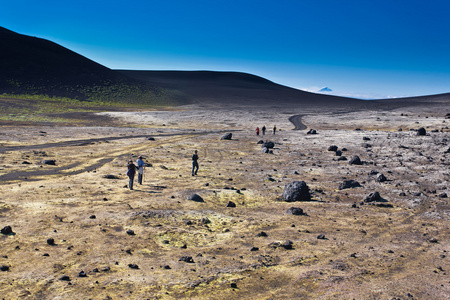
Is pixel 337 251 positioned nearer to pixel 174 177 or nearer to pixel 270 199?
pixel 270 199

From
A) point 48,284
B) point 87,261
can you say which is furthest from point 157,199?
point 48,284

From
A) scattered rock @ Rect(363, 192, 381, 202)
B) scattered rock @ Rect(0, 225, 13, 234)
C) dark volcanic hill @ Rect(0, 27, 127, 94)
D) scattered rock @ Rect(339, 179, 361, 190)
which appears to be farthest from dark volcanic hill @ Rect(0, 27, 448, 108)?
scattered rock @ Rect(363, 192, 381, 202)

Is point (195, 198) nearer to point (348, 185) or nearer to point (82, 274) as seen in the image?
point (82, 274)

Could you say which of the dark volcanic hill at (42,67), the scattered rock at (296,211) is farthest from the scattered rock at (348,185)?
the dark volcanic hill at (42,67)

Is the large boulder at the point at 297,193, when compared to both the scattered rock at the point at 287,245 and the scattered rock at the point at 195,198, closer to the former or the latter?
the scattered rock at the point at 195,198

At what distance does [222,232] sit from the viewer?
14523 millimetres

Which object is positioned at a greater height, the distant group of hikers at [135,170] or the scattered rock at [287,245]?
the distant group of hikers at [135,170]

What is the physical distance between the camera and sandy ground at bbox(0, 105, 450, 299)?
10.2m

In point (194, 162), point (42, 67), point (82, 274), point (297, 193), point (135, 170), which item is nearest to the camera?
point (82, 274)

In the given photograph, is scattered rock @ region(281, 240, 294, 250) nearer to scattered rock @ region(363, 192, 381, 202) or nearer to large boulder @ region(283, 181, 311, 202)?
large boulder @ region(283, 181, 311, 202)

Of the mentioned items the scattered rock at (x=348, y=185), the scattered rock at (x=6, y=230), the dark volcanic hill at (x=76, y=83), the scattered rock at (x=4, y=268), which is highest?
the dark volcanic hill at (x=76, y=83)

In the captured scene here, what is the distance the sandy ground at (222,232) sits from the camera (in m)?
10.2

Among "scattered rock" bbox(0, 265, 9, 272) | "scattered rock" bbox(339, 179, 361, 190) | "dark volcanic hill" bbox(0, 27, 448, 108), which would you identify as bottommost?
"scattered rock" bbox(0, 265, 9, 272)

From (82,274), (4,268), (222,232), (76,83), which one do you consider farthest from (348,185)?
(76,83)
